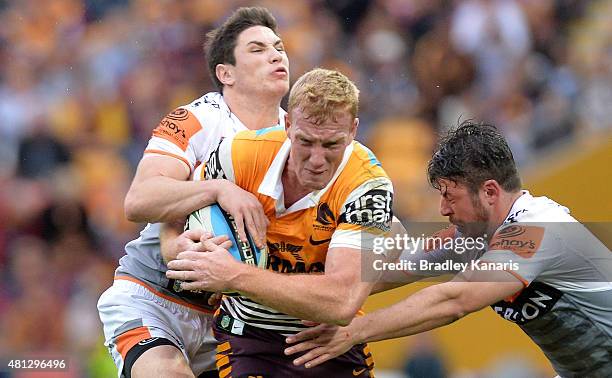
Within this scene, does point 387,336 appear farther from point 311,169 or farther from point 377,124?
point 377,124

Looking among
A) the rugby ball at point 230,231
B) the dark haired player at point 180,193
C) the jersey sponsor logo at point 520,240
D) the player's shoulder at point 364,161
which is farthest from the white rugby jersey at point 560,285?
the dark haired player at point 180,193

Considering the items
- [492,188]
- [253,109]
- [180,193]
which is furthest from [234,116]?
[492,188]

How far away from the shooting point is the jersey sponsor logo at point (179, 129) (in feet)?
16.7

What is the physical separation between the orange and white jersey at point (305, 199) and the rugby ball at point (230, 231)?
15 centimetres

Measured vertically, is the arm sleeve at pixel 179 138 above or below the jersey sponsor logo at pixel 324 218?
above

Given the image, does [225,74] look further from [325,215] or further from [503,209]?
[503,209]

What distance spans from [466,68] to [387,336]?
5.63 m

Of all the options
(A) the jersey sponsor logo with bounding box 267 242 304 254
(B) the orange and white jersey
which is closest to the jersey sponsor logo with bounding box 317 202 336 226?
(B) the orange and white jersey

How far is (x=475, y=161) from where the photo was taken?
453 centimetres

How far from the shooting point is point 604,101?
8992mm

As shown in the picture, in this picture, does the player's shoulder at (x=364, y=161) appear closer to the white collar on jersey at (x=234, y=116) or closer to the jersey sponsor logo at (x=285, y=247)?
the jersey sponsor logo at (x=285, y=247)

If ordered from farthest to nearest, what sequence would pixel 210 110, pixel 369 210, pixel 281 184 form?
pixel 210 110
pixel 281 184
pixel 369 210

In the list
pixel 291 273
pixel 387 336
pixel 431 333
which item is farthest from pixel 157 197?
pixel 431 333

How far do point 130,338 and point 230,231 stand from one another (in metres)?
1.13
